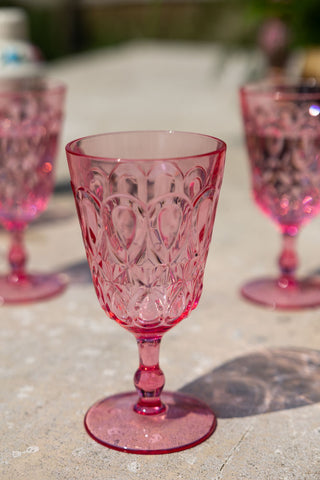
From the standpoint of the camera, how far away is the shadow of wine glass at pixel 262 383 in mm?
855

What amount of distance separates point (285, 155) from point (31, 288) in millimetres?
487

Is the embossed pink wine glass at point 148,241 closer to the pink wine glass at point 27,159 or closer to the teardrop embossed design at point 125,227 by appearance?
the teardrop embossed design at point 125,227

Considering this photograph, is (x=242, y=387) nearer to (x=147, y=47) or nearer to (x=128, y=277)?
(x=128, y=277)

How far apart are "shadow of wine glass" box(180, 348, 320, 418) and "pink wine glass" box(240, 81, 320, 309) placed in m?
0.18

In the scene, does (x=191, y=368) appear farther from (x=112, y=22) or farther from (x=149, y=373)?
(x=112, y=22)

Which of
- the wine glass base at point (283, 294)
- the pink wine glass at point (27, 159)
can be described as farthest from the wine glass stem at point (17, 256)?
the wine glass base at point (283, 294)

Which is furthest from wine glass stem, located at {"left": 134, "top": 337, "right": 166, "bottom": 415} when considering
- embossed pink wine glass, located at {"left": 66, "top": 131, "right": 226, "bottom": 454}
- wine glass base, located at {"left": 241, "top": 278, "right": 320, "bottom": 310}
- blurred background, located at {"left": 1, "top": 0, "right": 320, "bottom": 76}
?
blurred background, located at {"left": 1, "top": 0, "right": 320, "bottom": 76}

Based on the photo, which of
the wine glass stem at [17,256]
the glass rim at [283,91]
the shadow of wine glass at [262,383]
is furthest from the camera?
the wine glass stem at [17,256]

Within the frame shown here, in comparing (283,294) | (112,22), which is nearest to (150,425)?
(283,294)

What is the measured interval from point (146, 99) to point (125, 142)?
2569 millimetres

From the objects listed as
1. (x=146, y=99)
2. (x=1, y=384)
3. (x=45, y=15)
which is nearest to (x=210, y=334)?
(x=1, y=384)

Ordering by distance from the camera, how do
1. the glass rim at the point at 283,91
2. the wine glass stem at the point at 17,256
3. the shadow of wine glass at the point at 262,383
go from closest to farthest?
1. the shadow of wine glass at the point at 262,383
2. the glass rim at the point at 283,91
3. the wine glass stem at the point at 17,256

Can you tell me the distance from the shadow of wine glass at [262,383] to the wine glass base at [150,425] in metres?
0.04

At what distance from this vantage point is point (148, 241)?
2.39ft
